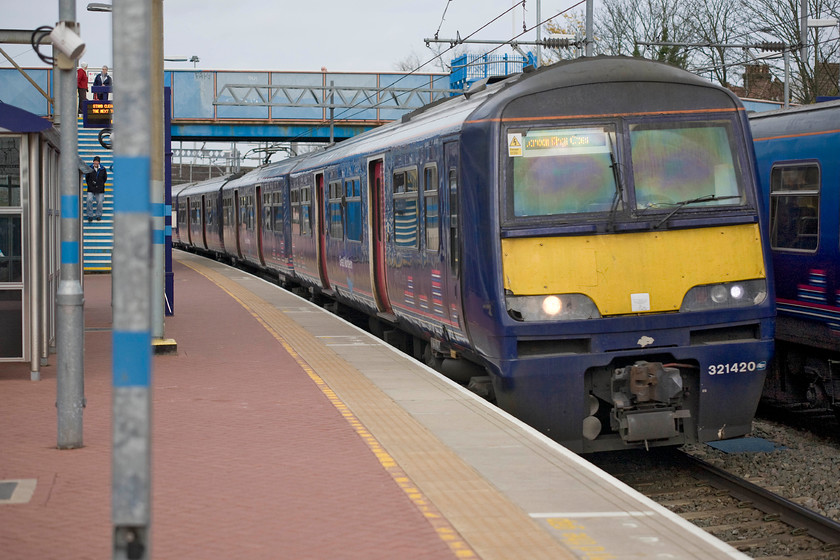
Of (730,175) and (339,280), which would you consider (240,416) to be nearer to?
(730,175)

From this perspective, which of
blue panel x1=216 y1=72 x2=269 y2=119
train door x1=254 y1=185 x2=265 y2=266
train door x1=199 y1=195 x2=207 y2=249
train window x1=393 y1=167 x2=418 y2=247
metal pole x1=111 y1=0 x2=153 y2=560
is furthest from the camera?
train door x1=199 y1=195 x2=207 y2=249

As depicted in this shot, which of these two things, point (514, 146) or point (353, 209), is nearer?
point (514, 146)

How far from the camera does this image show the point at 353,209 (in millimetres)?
17453

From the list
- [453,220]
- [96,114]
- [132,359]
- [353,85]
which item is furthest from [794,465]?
[353,85]

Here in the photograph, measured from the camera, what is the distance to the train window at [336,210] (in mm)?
18669

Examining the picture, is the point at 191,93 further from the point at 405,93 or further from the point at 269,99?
the point at 405,93

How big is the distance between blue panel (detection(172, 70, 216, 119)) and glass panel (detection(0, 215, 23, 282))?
26.4 m

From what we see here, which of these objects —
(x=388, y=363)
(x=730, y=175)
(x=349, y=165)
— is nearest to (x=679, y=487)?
(x=730, y=175)

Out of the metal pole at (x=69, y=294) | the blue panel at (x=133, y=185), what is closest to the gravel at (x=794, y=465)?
the metal pole at (x=69, y=294)

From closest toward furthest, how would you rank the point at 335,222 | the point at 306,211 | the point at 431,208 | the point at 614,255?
the point at 614,255 → the point at 431,208 → the point at 335,222 → the point at 306,211

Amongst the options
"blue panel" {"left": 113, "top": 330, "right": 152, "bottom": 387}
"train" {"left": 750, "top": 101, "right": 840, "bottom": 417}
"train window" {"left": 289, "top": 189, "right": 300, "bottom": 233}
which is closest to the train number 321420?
"train" {"left": 750, "top": 101, "right": 840, "bottom": 417}

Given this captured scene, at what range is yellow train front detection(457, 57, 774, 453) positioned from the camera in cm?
952

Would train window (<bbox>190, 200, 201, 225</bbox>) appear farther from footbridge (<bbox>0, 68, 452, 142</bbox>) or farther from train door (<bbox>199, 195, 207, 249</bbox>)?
footbridge (<bbox>0, 68, 452, 142</bbox>)

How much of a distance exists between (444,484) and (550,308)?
2390 mm
